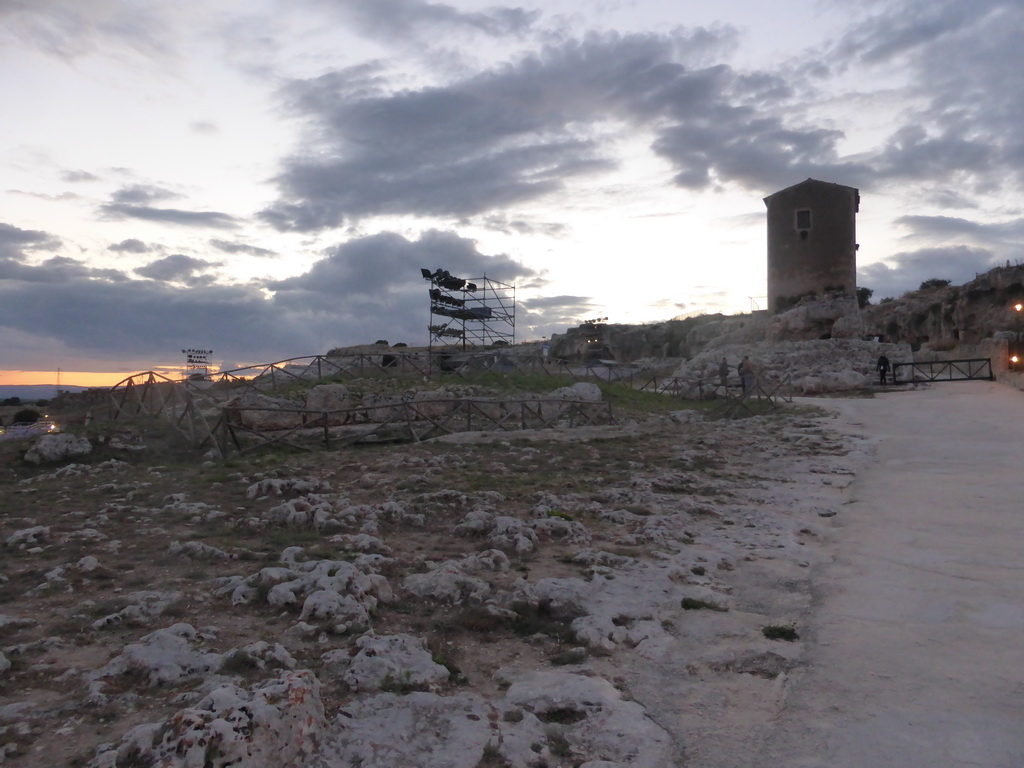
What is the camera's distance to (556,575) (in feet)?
16.8

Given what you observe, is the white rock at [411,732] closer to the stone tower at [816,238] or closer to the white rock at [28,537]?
the white rock at [28,537]

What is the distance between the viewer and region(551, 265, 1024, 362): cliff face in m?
35.5

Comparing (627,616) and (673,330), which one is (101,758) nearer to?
(627,616)

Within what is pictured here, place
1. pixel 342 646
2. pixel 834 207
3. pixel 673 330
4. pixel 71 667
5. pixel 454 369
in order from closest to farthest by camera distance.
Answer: pixel 71 667, pixel 342 646, pixel 454 369, pixel 834 207, pixel 673 330

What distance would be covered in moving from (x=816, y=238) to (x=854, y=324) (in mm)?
6137

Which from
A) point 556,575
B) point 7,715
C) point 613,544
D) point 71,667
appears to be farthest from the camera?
point 613,544

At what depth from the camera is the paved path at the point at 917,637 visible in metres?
2.85

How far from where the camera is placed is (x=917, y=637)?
154 inches

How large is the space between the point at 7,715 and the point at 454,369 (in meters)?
22.6

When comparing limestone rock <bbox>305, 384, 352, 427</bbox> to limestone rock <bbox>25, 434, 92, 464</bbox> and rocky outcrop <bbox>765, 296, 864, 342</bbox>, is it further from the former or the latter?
rocky outcrop <bbox>765, 296, 864, 342</bbox>

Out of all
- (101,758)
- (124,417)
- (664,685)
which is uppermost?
(124,417)

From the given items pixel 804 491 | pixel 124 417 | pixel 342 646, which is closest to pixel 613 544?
pixel 342 646

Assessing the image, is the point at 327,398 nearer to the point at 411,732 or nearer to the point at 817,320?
the point at 411,732

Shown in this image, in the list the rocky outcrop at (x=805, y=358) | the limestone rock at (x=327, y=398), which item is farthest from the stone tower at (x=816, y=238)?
the limestone rock at (x=327, y=398)
